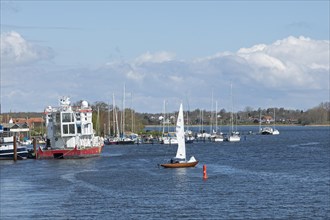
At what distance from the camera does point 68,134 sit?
119m

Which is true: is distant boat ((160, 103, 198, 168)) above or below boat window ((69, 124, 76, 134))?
below

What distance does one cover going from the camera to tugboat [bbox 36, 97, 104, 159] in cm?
11781

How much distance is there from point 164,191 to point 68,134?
5264 centimetres

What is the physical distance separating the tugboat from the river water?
11.9m

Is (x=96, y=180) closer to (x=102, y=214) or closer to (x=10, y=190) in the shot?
(x=10, y=190)

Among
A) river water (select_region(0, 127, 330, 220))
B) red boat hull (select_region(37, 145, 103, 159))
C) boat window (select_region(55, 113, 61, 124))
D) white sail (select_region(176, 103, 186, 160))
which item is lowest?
river water (select_region(0, 127, 330, 220))

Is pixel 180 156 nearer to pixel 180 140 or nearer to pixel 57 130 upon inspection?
pixel 180 140

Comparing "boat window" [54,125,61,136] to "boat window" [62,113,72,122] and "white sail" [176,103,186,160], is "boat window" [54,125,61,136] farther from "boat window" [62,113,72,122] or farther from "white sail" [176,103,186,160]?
"white sail" [176,103,186,160]

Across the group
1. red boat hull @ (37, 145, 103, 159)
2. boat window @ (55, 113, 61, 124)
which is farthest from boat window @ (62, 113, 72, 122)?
red boat hull @ (37, 145, 103, 159)

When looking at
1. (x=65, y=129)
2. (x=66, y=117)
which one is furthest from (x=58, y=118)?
(x=65, y=129)

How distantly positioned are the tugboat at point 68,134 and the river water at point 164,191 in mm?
11922

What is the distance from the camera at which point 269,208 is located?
187ft

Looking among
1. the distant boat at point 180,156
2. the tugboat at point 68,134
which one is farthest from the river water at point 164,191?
the tugboat at point 68,134

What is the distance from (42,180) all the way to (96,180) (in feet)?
18.7
